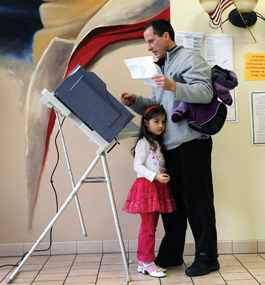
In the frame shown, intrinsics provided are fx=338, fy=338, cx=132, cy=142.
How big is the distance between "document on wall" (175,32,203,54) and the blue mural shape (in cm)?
90

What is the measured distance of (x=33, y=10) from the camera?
221 cm

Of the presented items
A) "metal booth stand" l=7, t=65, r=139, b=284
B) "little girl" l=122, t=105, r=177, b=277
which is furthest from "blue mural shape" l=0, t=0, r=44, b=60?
"little girl" l=122, t=105, r=177, b=277

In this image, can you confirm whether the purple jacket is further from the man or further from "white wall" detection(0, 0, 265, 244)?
"white wall" detection(0, 0, 265, 244)

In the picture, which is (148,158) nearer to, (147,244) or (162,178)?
(162,178)

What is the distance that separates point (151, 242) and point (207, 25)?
141 centimetres

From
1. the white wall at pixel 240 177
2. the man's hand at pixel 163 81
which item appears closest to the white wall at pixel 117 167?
the white wall at pixel 240 177

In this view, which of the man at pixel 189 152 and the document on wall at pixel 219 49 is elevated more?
the document on wall at pixel 219 49

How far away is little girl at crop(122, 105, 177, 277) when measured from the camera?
183 cm

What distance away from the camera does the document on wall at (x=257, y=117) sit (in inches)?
87.2

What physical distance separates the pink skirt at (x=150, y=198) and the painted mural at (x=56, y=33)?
782 mm

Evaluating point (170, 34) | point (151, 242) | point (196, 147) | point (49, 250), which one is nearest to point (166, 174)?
point (196, 147)

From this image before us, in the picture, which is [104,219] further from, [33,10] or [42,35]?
[33,10]

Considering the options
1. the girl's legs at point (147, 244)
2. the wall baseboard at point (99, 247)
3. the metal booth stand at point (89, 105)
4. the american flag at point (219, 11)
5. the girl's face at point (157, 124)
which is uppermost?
the american flag at point (219, 11)

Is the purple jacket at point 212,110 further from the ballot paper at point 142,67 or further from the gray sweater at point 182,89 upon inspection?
the ballot paper at point 142,67
